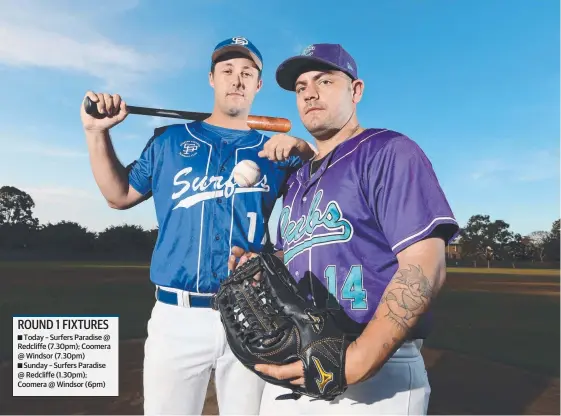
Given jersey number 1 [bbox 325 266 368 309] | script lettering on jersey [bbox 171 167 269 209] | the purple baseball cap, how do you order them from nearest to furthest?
jersey number 1 [bbox 325 266 368 309] < the purple baseball cap < script lettering on jersey [bbox 171 167 269 209]

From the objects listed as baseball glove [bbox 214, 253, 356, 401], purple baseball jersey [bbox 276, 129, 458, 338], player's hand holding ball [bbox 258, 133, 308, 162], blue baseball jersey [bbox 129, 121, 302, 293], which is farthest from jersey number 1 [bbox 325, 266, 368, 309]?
blue baseball jersey [bbox 129, 121, 302, 293]

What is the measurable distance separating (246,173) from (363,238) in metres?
0.88

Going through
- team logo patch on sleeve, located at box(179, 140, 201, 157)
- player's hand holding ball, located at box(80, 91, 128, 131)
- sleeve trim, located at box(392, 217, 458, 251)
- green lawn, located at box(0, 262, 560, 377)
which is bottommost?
green lawn, located at box(0, 262, 560, 377)

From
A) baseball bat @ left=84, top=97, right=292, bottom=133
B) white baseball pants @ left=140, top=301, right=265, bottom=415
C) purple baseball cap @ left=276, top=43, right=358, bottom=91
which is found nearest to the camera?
purple baseball cap @ left=276, top=43, right=358, bottom=91

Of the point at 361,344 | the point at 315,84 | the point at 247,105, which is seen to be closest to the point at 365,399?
the point at 361,344

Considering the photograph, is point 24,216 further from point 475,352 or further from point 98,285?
point 475,352

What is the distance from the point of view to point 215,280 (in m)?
2.19

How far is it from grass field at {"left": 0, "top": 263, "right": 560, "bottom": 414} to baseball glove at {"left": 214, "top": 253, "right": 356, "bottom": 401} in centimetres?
233

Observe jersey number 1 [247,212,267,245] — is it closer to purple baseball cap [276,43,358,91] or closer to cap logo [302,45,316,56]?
purple baseball cap [276,43,358,91]

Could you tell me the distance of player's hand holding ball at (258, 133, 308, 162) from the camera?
2.04 m

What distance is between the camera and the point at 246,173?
7.32 feet

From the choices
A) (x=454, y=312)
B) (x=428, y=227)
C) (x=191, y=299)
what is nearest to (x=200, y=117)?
(x=191, y=299)

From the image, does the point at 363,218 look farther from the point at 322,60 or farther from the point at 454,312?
the point at 454,312

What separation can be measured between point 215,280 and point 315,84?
1041 millimetres
